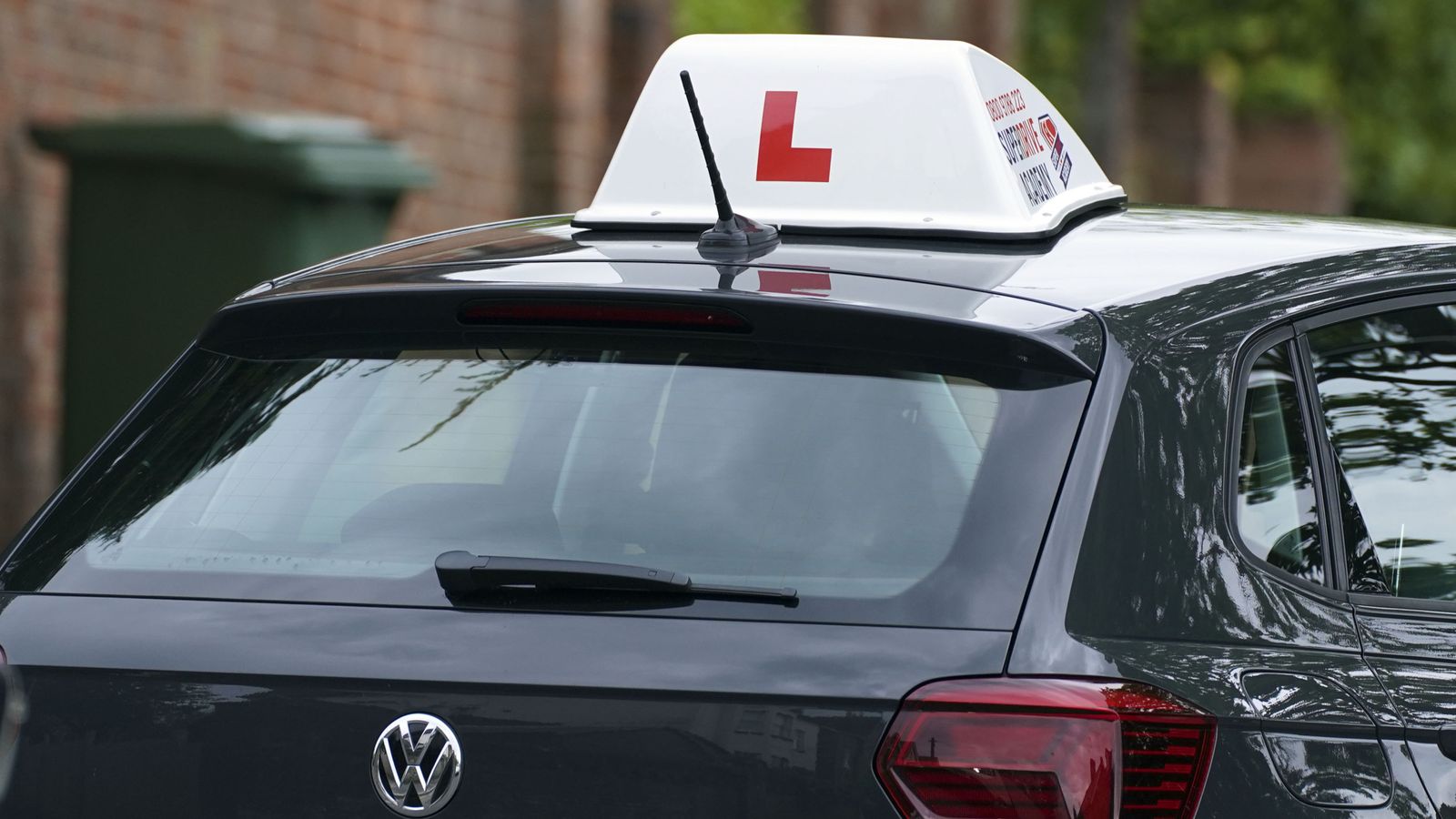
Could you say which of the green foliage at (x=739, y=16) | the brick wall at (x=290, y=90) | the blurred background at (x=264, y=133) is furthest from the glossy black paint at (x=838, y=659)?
the green foliage at (x=739, y=16)

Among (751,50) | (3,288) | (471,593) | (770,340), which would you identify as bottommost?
(3,288)

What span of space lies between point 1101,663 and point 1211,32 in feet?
84.0

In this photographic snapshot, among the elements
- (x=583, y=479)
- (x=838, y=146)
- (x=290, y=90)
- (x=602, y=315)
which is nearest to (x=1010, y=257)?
(x=838, y=146)

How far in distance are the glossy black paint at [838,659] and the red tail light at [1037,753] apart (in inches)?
1.0

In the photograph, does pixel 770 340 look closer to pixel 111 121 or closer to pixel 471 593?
pixel 471 593

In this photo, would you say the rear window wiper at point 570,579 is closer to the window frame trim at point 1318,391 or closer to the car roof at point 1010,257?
the car roof at point 1010,257

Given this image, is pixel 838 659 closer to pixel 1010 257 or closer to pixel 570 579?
pixel 570 579

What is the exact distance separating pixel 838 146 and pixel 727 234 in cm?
52

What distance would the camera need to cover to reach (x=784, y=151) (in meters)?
3.45

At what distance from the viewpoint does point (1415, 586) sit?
309cm

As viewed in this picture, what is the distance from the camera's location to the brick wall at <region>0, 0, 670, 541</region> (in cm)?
923

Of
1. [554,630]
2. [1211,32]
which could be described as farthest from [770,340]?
[1211,32]

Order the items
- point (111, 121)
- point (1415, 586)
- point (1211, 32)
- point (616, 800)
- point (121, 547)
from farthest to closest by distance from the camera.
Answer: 1. point (1211, 32)
2. point (111, 121)
3. point (1415, 586)
4. point (121, 547)
5. point (616, 800)

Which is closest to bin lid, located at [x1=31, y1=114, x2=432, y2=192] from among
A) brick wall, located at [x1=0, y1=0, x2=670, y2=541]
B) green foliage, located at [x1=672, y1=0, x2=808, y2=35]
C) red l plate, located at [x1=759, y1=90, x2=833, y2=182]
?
brick wall, located at [x1=0, y1=0, x2=670, y2=541]
